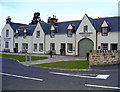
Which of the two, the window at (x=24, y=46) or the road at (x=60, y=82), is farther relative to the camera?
the window at (x=24, y=46)

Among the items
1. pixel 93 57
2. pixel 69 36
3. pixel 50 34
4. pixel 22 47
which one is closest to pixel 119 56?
pixel 93 57

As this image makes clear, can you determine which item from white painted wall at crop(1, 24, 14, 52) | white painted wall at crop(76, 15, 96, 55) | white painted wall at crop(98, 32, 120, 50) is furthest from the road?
white painted wall at crop(1, 24, 14, 52)

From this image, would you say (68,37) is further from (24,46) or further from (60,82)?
(60,82)

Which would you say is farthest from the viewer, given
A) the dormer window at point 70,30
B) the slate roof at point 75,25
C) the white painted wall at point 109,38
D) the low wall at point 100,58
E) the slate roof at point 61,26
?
the slate roof at point 61,26

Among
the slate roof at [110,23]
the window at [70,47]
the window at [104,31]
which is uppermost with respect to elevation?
the slate roof at [110,23]

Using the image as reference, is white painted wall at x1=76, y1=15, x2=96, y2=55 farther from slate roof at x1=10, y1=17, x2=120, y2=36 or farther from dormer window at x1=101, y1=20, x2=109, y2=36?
dormer window at x1=101, y1=20, x2=109, y2=36

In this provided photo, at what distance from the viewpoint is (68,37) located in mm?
30453

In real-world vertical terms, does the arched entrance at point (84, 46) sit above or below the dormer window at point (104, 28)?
below

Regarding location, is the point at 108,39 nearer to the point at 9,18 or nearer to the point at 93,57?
the point at 93,57

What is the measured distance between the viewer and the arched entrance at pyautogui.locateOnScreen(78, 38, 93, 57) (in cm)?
2761

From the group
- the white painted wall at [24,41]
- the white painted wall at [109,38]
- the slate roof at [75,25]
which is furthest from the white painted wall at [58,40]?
the white painted wall at [109,38]

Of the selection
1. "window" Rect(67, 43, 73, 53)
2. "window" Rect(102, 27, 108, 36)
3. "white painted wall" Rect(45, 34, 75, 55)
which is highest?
"window" Rect(102, 27, 108, 36)

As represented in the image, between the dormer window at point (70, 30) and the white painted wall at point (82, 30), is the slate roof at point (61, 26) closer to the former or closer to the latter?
the dormer window at point (70, 30)

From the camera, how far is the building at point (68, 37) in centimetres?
2623
